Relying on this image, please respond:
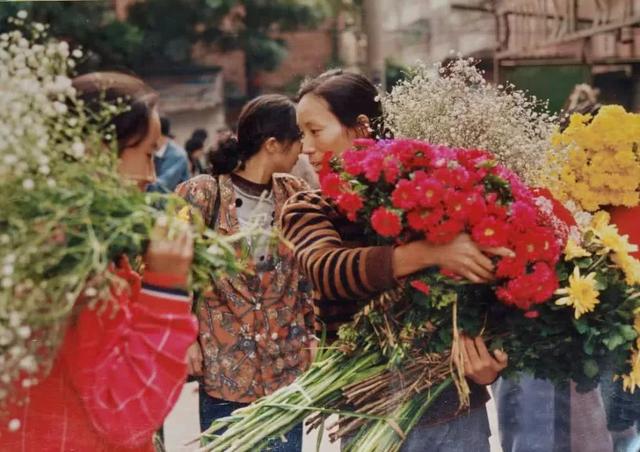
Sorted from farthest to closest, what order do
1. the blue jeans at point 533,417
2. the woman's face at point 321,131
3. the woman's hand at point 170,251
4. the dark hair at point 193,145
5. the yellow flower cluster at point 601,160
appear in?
the dark hair at point 193,145 → the blue jeans at point 533,417 → the woman's face at point 321,131 → the yellow flower cluster at point 601,160 → the woman's hand at point 170,251

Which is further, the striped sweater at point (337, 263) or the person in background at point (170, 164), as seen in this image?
the person in background at point (170, 164)

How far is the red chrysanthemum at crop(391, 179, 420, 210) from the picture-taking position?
262 centimetres

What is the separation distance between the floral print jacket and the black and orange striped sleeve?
1.98 feet

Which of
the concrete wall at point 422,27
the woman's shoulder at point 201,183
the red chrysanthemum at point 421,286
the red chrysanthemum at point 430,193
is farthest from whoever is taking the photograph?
the concrete wall at point 422,27

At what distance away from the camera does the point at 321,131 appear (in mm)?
3287

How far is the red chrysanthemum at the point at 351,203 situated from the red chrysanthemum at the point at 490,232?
0.97 ft

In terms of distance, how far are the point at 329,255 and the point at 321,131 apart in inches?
20.7

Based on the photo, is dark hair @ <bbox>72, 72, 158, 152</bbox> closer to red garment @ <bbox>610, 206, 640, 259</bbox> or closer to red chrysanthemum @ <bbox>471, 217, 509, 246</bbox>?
red chrysanthemum @ <bbox>471, 217, 509, 246</bbox>

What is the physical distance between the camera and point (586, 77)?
23.1 feet

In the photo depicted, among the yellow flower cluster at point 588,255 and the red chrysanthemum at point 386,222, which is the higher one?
the red chrysanthemum at point 386,222

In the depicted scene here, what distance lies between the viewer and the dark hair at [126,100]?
93.1 inches

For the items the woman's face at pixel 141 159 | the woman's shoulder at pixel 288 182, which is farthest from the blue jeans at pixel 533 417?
the woman's face at pixel 141 159

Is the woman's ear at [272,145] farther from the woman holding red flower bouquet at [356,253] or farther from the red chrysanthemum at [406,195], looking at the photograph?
the red chrysanthemum at [406,195]

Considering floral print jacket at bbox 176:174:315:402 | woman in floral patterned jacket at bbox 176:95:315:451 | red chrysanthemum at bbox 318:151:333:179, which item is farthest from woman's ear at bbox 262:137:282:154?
red chrysanthemum at bbox 318:151:333:179
